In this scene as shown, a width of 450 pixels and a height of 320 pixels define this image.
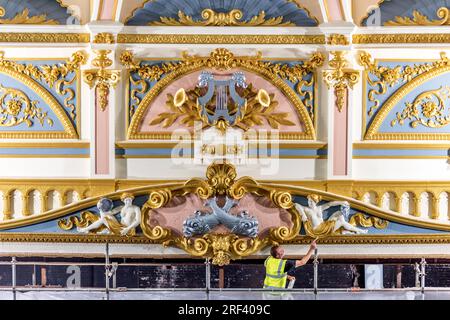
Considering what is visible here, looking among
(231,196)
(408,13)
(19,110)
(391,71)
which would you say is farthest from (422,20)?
(19,110)

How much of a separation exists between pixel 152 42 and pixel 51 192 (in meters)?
1.52

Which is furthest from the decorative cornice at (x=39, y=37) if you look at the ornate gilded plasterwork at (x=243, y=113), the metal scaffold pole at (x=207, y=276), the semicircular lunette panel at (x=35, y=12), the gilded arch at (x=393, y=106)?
the gilded arch at (x=393, y=106)

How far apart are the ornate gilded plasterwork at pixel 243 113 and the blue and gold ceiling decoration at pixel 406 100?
0.71 m

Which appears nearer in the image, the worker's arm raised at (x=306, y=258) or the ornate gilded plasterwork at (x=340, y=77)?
the worker's arm raised at (x=306, y=258)

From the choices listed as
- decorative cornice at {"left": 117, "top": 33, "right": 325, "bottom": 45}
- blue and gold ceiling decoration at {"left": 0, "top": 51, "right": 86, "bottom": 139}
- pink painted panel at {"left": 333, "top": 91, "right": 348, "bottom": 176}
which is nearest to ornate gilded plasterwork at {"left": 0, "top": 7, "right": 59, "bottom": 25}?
blue and gold ceiling decoration at {"left": 0, "top": 51, "right": 86, "bottom": 139}

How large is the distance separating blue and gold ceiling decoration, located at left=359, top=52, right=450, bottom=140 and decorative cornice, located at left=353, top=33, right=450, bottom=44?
162 mm

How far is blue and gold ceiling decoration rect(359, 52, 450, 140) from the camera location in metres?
5.78

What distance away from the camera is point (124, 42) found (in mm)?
5773

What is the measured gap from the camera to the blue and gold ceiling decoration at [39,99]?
582 centimetres

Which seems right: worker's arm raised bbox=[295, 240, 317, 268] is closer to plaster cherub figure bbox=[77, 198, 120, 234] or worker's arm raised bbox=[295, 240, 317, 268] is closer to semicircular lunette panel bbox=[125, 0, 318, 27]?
plaster cherub figure bbox=[77, 198, 120, 234]

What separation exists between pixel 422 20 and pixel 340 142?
3.97 ft

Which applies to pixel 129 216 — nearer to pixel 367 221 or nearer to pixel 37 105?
pixel 37 105

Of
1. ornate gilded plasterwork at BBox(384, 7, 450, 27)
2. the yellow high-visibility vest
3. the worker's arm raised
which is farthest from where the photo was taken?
ornate gilded plasterwork at BBox(384, 7, 450, 27)

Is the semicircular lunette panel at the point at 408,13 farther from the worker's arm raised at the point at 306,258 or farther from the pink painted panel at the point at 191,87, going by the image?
the worker's arm raised at the point at 306,258
